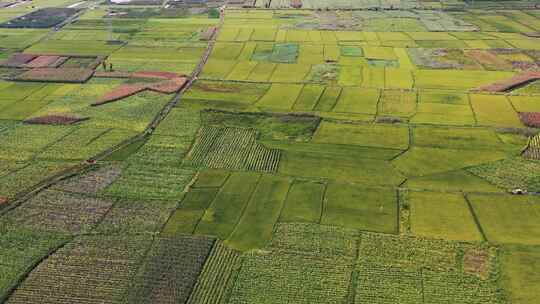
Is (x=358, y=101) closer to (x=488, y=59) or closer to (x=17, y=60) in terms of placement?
(x=488, y=59)

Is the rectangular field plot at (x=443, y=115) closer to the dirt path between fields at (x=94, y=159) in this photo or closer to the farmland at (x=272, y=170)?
the farmland at (x=272, y=170)

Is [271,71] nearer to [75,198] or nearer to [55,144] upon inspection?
[55,144]

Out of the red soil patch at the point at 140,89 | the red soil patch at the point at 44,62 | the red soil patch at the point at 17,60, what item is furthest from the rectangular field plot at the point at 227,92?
the red soil patch at the point at 17,60

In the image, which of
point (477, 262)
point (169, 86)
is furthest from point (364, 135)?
point (169, 86)

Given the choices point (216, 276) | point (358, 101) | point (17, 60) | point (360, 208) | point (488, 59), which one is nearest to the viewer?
point (216, 276)

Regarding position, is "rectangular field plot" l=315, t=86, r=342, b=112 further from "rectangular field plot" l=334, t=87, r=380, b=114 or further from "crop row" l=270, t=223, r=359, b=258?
"crop row" l=270, t=223, r=359, b=258

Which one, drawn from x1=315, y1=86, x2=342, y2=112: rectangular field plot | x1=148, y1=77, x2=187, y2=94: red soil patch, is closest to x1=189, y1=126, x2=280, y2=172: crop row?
x1=315, y1=86, x2=342, y2=112: rectangular field plot

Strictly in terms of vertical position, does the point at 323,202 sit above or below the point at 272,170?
below
